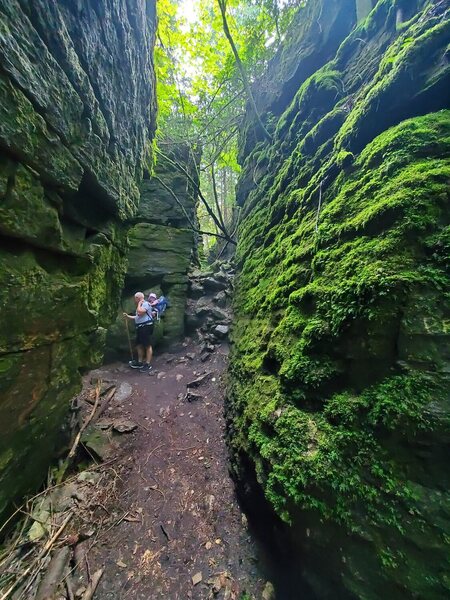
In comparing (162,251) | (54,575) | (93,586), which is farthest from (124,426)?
(162,251)

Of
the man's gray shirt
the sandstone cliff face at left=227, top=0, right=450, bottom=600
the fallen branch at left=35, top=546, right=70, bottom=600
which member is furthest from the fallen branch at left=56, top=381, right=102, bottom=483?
the man's gray shirt

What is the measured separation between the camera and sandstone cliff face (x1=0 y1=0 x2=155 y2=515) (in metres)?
2.16

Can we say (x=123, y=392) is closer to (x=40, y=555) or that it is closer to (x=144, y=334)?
(x=144, y=334)

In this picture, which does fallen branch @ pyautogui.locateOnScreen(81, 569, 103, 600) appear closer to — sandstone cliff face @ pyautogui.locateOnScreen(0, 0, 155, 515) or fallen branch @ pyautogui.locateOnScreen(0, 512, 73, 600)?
fallen branch @ pyautogui.locateOnScreen(0, 512, 73, 600)

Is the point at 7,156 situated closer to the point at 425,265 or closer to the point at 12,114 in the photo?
→ the point at 12,114

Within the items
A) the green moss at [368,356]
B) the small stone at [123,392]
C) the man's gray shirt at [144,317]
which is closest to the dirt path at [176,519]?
the small stone at [123,392]

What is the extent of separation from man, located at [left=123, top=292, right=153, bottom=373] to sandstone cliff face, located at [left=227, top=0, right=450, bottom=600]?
5.63 m

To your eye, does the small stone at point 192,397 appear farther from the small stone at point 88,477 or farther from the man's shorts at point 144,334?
the man's shorts at point 144,334

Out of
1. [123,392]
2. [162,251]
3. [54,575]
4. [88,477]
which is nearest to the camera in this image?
[54,575]

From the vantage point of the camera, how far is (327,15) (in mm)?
6547

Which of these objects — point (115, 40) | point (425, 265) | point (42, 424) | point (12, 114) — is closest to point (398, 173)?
point (425, 265)

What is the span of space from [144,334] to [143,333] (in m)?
0.05

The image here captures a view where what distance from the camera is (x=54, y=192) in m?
2.91

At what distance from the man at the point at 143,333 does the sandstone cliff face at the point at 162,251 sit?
0.77 metres
